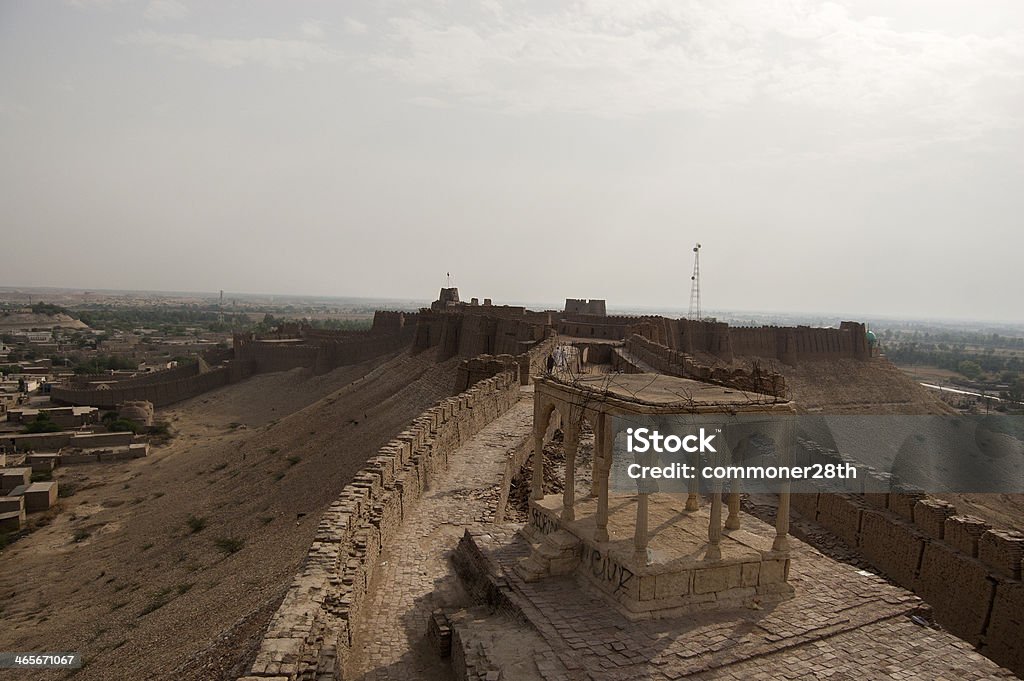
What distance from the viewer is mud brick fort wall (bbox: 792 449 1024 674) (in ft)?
31.7

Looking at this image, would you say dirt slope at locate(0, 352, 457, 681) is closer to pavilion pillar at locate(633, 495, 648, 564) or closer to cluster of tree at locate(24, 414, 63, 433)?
pavilion pillar at locate(633, 495, 648, 564)

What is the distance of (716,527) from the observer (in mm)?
7691

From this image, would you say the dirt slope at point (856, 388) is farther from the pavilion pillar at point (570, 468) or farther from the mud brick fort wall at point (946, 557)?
the pavilion pillar at point (570, 468)

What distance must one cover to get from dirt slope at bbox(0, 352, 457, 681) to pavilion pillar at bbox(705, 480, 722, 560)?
555 centimetres

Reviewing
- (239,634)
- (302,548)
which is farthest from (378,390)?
(239,634)

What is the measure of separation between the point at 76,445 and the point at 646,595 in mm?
36235

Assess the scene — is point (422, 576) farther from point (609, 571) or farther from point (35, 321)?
point (35, 321)

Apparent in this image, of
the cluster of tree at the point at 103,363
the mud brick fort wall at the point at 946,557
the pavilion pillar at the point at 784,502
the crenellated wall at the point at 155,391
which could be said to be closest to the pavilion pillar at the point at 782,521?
the pavilion pillar at the point at 784,502

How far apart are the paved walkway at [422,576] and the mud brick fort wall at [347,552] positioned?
23 cm

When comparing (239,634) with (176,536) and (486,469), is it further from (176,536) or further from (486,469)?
(176,536)

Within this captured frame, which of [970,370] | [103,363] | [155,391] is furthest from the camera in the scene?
[970,370]

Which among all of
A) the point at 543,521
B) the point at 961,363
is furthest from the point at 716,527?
the point at 961,363

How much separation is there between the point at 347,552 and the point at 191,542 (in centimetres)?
1061

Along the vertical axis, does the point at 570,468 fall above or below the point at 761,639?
above
